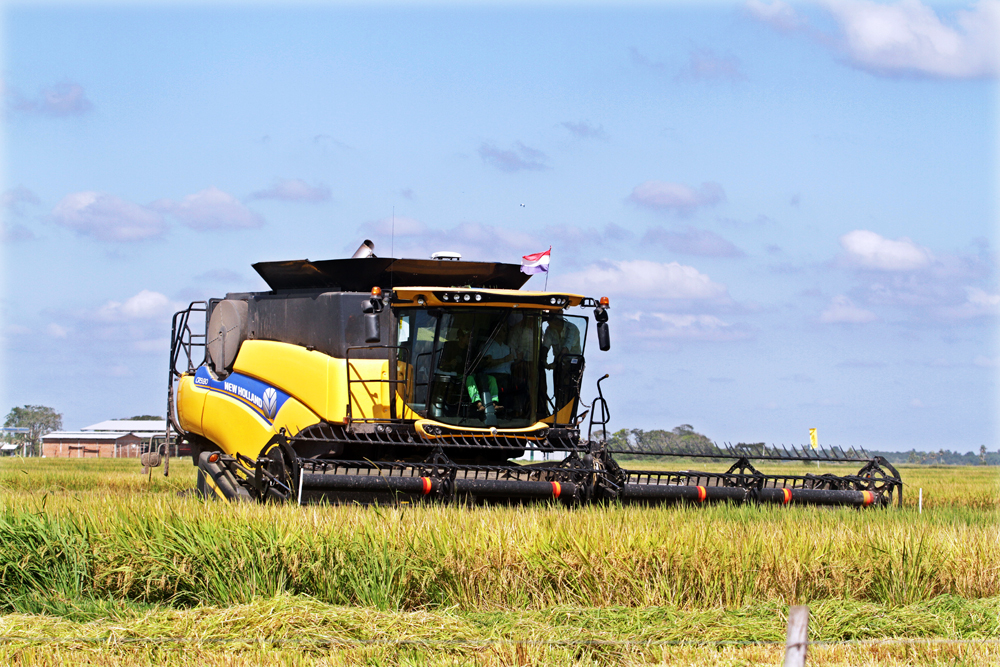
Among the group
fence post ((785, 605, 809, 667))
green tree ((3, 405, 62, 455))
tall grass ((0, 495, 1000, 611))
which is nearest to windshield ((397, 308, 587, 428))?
tall grass ((0, 495, 1000, 611))

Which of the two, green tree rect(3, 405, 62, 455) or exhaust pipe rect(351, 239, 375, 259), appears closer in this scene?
exhaust pipe rect(351, 239, 375, 259)

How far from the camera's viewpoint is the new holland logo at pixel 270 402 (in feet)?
38.7

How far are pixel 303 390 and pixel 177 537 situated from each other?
4.26 meters

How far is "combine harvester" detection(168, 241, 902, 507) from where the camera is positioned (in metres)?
10.3

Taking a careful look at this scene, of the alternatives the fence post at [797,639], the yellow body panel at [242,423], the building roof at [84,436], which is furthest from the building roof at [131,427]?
the fence post at [797,639]

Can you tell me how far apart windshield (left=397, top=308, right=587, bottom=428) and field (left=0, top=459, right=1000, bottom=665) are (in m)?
2.77

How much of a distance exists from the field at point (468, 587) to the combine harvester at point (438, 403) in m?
1.95

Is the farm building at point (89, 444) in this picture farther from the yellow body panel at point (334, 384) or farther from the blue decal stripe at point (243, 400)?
the yellow body panel at point (334, 384)

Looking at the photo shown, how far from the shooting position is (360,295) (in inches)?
449

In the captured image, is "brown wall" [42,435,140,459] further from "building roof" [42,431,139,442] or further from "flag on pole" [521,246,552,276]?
"flag on pole" [521,246,552,276]

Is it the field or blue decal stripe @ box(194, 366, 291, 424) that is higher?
blue decal stripe @ box(194, 366, 291, 424)

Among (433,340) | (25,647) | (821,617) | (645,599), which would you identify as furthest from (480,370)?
(25,647)

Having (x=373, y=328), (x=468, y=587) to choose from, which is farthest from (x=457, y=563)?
(x=373, y=328)

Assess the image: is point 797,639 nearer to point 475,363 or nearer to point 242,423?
point 475,363
